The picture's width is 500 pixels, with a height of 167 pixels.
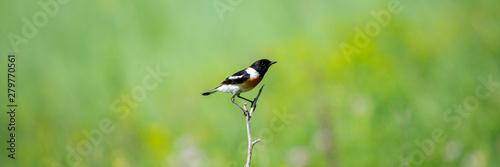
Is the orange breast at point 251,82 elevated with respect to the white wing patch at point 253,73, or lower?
lower

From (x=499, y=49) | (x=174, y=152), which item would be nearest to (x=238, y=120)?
(x=174, y=152)

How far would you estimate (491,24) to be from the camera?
327 centimetres

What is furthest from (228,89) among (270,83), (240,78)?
(270,83)

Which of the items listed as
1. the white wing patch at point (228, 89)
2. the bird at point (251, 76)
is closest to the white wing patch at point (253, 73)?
the bird at point (251, 76)

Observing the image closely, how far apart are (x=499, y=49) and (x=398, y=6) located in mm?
762

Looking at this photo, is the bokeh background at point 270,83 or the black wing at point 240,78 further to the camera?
the bokeh background at point 270,83

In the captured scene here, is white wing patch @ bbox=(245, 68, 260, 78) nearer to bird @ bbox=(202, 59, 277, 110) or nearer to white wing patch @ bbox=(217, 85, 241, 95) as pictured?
bird @ bbox=(202, 59, 277, 110)

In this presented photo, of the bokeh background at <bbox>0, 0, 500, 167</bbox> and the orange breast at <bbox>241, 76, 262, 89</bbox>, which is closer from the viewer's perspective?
the orange breast at <bbox>241, 76, 262, 89</bbox>

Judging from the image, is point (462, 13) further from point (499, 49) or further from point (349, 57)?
point (349, 57)

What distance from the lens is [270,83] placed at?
125 inches

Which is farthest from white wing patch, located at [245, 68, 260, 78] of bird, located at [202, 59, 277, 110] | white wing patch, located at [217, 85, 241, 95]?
white wing patch, located at [217, 85, 241, 95]

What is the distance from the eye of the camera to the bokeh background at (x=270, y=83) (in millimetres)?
2693

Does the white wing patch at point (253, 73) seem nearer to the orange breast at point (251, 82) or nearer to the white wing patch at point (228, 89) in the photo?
the orange breast at point (251, 82)

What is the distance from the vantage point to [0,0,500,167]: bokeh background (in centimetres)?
269
